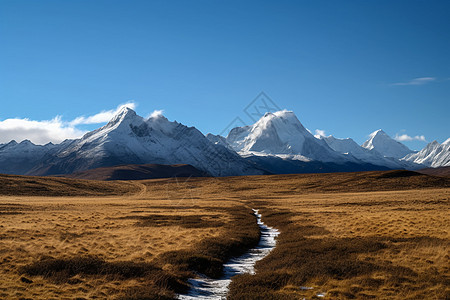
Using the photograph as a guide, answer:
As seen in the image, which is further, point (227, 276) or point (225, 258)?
point (225, 258)

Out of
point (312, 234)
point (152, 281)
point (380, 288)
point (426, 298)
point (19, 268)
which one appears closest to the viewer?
point (426, 298)

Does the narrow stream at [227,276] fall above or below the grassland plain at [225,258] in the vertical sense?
below

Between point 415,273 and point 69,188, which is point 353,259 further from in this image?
point 69,188

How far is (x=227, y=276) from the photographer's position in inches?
877

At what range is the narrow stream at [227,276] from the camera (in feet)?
60.8

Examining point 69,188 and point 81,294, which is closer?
point 81,294

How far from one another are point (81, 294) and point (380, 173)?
139 meters

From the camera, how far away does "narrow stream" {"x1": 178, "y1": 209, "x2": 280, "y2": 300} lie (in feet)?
60.8

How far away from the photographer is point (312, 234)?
35062 mm

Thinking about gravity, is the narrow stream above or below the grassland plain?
below

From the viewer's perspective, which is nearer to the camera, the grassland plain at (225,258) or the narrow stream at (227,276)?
the grassland plain at (225,258)

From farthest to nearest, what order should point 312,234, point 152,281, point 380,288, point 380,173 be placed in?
1. point 380,173
2. point 312,234
3. point 152,281
4. point 380,288

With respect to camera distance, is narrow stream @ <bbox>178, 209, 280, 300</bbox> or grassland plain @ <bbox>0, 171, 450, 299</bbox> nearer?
grassland plain @ <bbox>0, 171, 450, 299</bbox>

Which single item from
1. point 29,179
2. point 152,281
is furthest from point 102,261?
point 29,179
